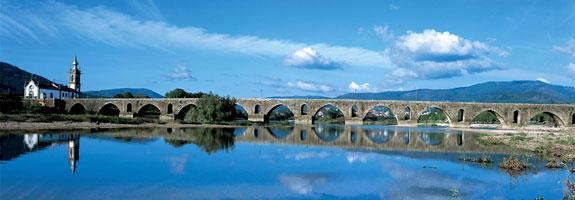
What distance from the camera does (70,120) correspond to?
59.7m

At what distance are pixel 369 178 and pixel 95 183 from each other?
33.0 feet

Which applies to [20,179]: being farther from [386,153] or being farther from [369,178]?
[386,153]

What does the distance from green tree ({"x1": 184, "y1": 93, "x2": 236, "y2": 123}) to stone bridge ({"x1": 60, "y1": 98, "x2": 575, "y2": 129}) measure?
9.15 m

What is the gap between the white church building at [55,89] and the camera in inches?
3615

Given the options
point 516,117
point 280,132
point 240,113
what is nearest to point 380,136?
point 280,132

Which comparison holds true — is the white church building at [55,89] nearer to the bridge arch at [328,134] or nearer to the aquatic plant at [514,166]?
the bridge arch at [328,134]

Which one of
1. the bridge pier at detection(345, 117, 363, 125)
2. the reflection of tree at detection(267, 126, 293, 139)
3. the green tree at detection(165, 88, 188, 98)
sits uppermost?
the green tree at detection(165, 88, 188, 98)

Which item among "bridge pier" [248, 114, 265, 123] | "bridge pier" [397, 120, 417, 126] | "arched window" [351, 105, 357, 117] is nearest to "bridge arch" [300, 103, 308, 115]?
"bridge pier" [248, 114, 265, 123]

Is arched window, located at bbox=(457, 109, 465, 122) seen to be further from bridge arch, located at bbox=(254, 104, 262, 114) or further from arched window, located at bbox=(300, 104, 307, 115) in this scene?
bridge arch, located at bbox=(254, 104, 262, 114)

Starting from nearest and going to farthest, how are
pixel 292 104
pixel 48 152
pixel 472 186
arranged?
pixel 472 186 → pixel 48 152 → pixel 292 104

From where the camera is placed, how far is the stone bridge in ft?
256

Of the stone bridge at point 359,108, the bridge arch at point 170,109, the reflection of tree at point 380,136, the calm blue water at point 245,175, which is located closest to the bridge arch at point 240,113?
the stone bridge at point 359,108

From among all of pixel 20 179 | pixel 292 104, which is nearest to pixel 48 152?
pixel 20 179

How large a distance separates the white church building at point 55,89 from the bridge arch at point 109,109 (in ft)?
32.1
